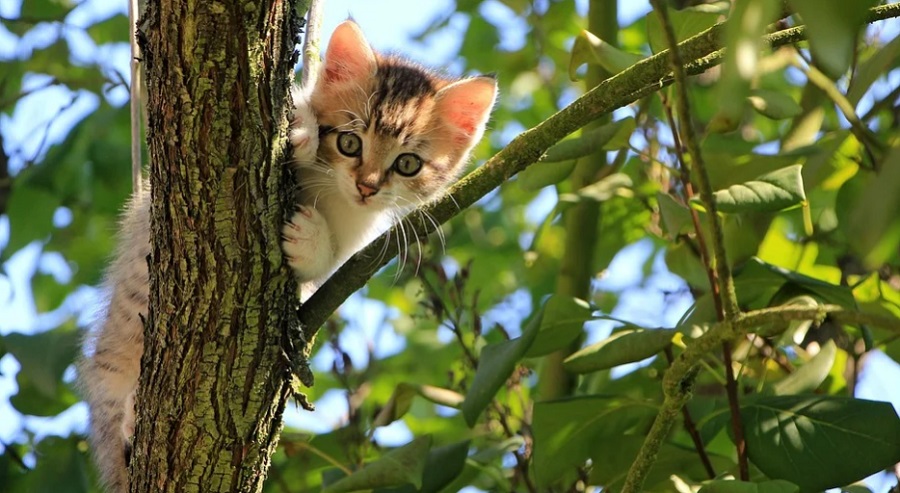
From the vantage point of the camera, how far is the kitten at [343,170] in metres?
2.67

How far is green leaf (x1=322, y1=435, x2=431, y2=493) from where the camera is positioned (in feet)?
7.04

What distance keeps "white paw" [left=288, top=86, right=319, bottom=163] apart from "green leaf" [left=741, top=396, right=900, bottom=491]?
1249 mm

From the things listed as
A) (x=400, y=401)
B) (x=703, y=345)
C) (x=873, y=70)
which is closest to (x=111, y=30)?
(x=400, y=401)

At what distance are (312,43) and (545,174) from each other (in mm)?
795

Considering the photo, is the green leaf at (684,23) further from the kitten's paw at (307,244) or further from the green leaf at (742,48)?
the green leaf at (742,48)

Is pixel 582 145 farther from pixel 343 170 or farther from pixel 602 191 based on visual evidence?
pixel 343 170

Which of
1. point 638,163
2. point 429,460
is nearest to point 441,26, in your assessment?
point 638,163

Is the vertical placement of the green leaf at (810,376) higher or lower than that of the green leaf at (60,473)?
higher

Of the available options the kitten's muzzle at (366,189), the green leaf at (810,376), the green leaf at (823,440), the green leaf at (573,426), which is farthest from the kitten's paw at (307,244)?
the green leaf at (810,376)

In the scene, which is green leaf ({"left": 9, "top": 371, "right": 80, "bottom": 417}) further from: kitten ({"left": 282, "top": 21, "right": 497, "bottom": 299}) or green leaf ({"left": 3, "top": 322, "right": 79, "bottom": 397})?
kitten ({"left": 282, "top": 21, "right": 497, "bottom": 299})

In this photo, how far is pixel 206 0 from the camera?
166 centimetres

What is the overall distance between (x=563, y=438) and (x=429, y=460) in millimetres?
326

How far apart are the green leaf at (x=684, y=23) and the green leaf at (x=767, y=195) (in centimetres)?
39

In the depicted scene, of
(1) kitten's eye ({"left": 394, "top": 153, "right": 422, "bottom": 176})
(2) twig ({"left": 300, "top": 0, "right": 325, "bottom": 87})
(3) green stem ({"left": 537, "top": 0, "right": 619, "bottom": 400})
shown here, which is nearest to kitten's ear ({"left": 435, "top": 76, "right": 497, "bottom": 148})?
(1) kitten's eye ({"left": 394, "top": 153, "right": 422, "bottom": 176})
